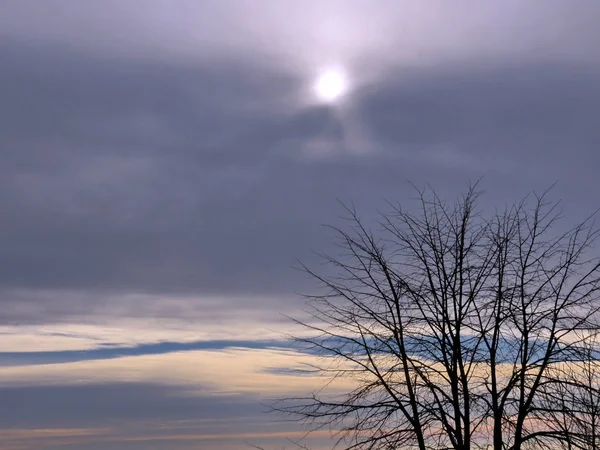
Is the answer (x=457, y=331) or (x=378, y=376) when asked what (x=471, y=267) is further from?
(x=378, y=376)

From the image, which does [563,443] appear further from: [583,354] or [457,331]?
[457,331]

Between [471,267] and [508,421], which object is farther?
[471,267]

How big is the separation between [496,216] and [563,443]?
3.99 metres

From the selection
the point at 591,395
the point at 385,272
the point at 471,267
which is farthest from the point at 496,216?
the point at 591,395

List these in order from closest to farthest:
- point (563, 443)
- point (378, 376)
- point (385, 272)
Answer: point (563, 443) → point (378, 376) → point (385, 272)

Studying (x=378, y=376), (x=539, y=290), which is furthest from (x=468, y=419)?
(x=539, y=290)

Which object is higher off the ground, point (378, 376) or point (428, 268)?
point (428, 268)

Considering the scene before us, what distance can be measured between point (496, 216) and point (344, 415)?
4.24 meters

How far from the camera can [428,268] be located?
14.4m

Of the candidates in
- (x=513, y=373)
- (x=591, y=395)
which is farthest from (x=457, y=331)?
(x=591, y=395)

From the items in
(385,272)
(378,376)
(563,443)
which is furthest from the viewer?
(385,272)

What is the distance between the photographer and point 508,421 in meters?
13.1

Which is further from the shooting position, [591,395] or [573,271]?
[573,271]

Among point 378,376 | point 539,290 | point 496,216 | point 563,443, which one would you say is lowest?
point 563,443
